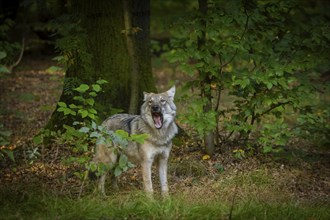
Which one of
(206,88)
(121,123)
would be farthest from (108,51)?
(121,123)

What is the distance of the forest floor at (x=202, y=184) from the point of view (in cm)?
602

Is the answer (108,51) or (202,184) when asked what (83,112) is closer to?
(202,184)

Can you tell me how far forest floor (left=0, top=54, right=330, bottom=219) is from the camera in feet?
19.7

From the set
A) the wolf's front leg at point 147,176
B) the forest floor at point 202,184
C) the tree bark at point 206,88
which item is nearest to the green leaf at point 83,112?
the forest floor at point 202,184

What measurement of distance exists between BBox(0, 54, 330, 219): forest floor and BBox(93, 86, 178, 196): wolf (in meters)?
0.37

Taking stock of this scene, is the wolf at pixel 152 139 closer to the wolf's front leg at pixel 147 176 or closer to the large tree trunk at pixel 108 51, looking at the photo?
the wolf's front leg at pixel 147 176

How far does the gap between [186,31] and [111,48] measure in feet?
6.13

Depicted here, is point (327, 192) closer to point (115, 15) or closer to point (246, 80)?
point (246, 80)

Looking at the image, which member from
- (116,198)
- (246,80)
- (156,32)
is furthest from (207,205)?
(156,32)

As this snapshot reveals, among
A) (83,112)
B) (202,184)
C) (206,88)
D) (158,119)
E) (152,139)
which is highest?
(206,88)

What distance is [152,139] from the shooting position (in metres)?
7.04

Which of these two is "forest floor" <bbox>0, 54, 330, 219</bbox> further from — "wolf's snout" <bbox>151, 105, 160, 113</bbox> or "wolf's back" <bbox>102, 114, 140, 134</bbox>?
"wolf's snout" <bbox>151, 105, 160, 113</bbox>

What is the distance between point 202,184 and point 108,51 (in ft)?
11.3

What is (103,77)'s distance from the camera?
9.42 m
